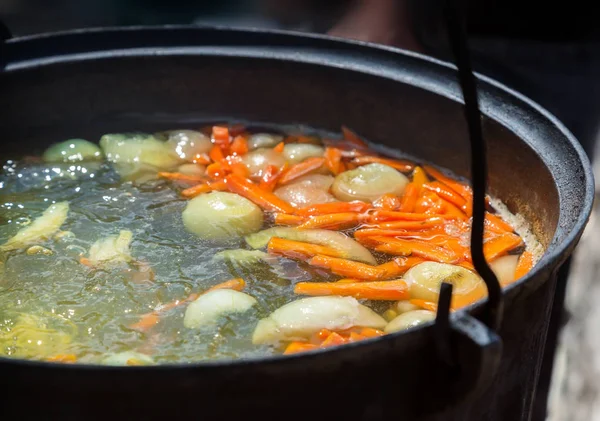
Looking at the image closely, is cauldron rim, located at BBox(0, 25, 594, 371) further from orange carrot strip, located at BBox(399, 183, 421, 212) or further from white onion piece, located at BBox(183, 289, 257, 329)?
white onion piece, located at BBox(183, 289, 257, 329)

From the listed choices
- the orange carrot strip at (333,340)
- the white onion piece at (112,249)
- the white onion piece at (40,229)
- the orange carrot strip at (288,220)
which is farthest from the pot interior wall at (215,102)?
the orange carrot strip at (333,340)

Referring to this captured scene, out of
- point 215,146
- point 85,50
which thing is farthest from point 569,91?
point 85,50

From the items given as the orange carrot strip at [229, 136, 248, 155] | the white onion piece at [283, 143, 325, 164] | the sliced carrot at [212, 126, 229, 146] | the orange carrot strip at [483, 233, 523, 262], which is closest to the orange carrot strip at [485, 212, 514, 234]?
the orange carrot strip at [483, 233, 523, 262]

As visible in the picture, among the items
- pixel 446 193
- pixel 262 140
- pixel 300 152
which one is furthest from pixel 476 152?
pixel 262 140

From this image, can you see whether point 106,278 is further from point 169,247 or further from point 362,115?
point 362,115

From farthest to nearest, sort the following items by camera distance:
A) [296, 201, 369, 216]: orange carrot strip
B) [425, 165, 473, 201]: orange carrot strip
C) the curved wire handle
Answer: [425, 165, 473, 201]: orange carrot strip → [296, 201, 369, 216]: orange carrot strip → the curved wire handle

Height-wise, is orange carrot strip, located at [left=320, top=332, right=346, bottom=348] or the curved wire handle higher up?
the curved wire handle
